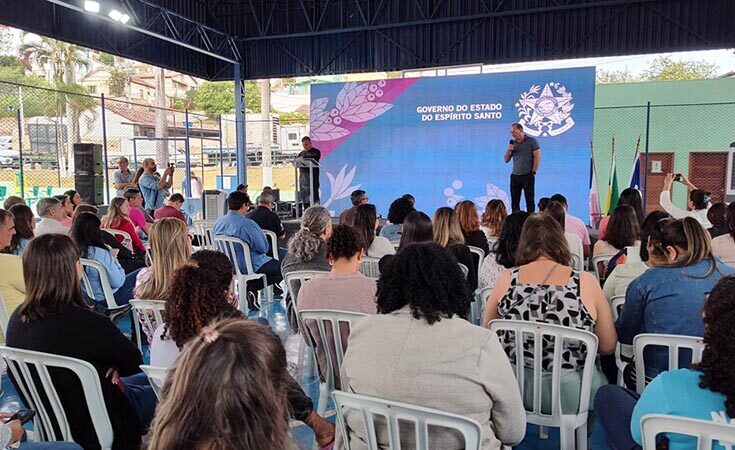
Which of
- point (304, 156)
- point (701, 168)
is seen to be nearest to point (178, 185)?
point (304, 156)

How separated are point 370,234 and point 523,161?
189 inches

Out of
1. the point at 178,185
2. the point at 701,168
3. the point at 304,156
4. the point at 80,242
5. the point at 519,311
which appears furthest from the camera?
the point at 178,185

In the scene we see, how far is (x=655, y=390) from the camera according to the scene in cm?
154

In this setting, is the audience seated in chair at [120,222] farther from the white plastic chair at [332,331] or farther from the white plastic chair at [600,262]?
the white plastic chair at [600,262]

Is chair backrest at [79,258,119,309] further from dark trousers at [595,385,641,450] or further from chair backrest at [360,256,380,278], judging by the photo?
dark trousers at [595,385,641,450]

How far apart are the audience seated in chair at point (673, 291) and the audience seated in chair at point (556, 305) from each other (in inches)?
6.2

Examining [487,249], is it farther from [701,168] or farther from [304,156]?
[701,168]

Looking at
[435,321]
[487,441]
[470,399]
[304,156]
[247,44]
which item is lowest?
[487,441]

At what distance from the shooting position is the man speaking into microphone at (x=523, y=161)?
8.38 meters

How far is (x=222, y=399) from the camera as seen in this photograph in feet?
3.29

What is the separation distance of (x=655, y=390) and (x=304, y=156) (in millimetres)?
9038

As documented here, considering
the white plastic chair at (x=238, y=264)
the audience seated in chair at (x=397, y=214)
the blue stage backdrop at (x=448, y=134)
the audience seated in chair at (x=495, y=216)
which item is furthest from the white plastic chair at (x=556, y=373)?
the blue stage backdrop at (x=448, y=134)

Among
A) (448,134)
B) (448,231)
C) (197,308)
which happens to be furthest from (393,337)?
(448,134)

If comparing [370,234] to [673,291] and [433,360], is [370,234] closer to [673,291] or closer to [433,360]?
[673,291]
